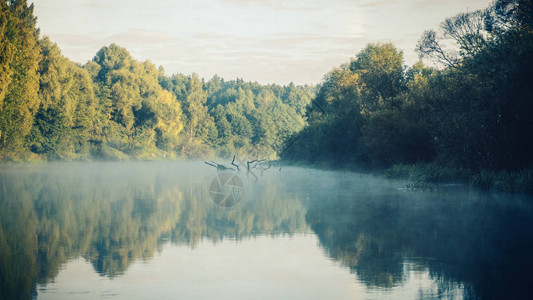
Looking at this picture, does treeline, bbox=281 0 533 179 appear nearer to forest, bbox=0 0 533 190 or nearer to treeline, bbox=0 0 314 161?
forest, bbox=0 0 533 190

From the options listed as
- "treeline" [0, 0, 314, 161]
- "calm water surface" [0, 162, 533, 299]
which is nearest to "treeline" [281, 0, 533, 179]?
"calm water surface" [0, 162, 533, 299]

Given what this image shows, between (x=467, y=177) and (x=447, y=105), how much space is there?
17.4ft

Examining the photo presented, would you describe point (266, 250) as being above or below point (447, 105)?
below

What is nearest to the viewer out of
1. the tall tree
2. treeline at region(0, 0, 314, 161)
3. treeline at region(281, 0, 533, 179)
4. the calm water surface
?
the calm water surface

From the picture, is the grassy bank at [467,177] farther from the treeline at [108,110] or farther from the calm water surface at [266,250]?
the treeline at [108,110]

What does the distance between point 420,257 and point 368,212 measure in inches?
340

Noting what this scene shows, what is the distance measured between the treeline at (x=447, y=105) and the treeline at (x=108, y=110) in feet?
70.4

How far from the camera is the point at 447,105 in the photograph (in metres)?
35.9

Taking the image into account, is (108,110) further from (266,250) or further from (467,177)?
(266,250)

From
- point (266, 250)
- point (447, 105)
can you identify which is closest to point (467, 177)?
point (447, 105)

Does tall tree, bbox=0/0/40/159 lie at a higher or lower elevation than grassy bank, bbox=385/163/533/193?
higher

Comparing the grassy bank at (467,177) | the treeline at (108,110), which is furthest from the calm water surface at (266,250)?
the treeline at (108,110)

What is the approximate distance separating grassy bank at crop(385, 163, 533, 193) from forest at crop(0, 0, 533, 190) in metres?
0.10

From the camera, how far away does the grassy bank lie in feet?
88.1
